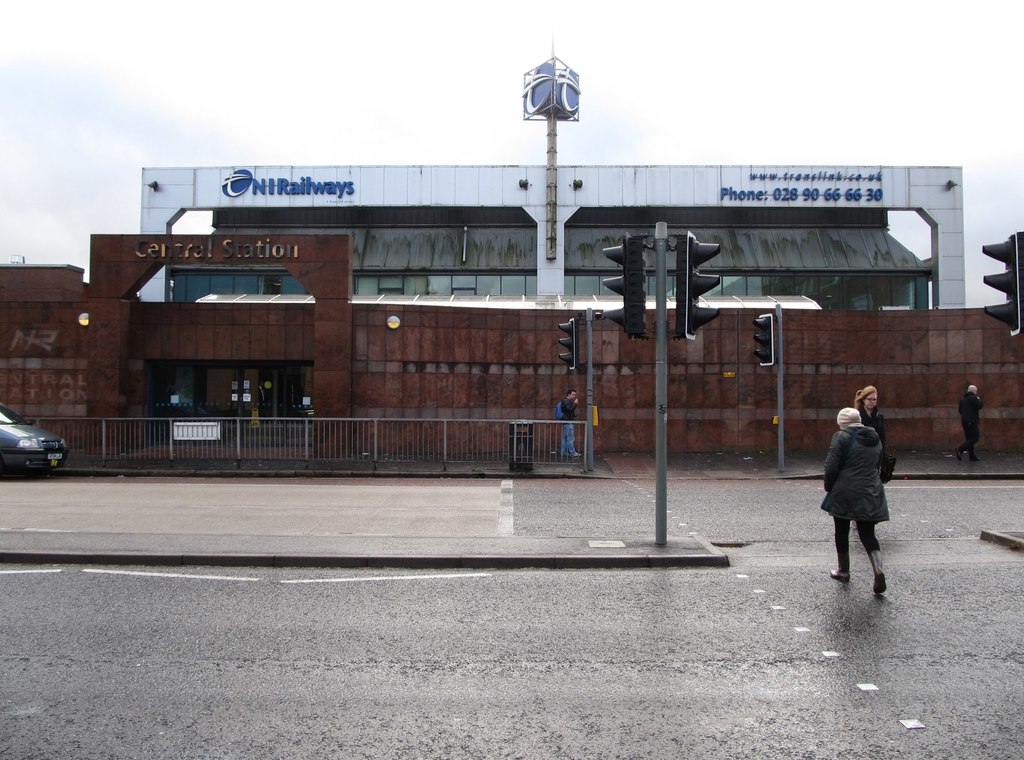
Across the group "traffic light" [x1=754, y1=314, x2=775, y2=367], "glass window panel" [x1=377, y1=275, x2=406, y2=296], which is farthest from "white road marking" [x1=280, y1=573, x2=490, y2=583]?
"glass window panel" [x1=377, y1=275, x2=406, y2=296]

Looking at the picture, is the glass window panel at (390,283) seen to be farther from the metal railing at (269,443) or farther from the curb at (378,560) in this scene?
the curb at (378,560)

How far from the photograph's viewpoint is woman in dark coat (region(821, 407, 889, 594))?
24.0 ft

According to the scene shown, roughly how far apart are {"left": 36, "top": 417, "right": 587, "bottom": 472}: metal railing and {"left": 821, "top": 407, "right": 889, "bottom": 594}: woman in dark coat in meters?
11.0

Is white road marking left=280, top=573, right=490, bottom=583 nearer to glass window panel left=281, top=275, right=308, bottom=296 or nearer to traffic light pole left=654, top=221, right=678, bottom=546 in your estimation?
traffic light pole left=654, top=221, right=678, bottom=546

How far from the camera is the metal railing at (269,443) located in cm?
1852

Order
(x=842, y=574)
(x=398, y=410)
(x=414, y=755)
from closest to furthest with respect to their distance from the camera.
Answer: (x=414, y=755) < (x=842, y=574) < (x=398, y=410)

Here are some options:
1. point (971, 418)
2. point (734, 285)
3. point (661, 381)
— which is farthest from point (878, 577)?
point (734, 285)

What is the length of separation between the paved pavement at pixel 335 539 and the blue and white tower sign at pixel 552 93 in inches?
908

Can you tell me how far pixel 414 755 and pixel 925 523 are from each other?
→ 9526 millimetres

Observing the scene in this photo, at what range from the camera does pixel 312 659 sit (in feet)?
18.1

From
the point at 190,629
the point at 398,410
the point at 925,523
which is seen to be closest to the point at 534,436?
the point at 398,410

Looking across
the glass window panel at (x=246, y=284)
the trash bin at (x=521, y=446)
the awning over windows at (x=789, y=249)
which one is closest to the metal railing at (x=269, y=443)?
the trash bin at (x=521, y=446)

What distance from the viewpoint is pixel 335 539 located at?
969cm

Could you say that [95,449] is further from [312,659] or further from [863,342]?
[863,342]
